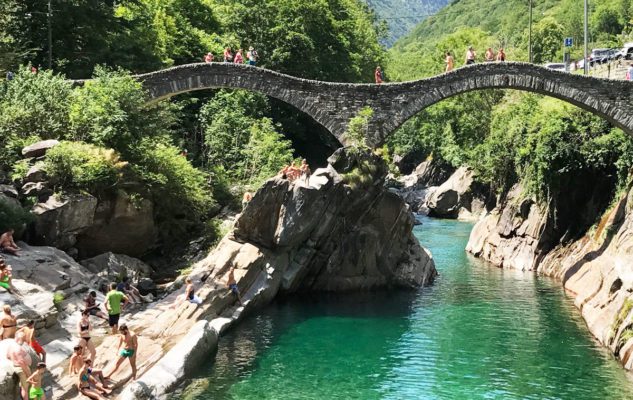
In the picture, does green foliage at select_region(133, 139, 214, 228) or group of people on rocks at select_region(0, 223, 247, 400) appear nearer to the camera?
group of people on rocks at select_region(0, 223, 247, 400)

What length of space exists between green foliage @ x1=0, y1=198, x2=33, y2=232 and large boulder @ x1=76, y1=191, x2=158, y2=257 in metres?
2.88

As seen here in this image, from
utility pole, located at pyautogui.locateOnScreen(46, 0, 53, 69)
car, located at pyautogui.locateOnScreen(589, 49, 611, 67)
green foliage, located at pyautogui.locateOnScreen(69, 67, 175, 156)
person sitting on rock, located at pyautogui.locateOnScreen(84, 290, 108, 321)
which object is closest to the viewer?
person sitting on rock, located at pyautogui.locateOnScreen(84, 290, 108, 321)

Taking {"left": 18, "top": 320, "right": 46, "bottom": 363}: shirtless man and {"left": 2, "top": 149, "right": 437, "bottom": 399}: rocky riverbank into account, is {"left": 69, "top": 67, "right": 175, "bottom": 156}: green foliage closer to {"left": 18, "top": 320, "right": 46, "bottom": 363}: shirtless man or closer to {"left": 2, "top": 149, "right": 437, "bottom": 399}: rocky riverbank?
{"left": 2, "top": 149, "right": 437, "bottom": 399}: rocky riverbank

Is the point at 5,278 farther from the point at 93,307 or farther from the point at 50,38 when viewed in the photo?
the point at 50,38

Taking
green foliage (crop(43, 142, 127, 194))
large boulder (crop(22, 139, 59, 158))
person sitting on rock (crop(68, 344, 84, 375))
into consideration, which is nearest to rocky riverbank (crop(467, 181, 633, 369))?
person sitting on rock (crop(68, 344, 84, 375))

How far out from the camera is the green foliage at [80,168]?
22344 millimetres

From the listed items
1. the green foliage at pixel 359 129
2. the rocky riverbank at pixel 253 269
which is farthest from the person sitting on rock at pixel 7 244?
the green foliage at pixel 359 129

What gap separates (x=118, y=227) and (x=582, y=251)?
1864cm

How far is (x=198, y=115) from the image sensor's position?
39562 mm

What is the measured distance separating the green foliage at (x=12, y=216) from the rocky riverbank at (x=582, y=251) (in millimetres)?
17117

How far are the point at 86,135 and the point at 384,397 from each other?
15125 mm

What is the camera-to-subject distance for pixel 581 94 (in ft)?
92.8

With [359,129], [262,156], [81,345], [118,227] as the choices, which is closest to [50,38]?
[262,156]

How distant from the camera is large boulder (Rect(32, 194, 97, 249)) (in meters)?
21.4
